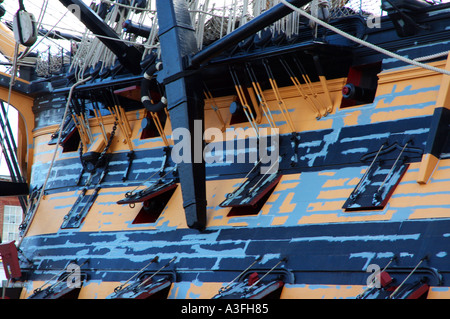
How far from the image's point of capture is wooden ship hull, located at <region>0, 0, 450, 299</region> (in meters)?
9.13

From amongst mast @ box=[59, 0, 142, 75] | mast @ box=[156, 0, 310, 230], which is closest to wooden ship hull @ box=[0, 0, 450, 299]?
mast @ box=[156, 0, 310, 230]

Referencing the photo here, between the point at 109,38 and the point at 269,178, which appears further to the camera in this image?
the point at 109,38

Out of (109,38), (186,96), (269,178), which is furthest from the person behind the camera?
(109,38)

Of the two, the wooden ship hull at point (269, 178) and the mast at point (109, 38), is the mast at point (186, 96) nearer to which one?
the wooden ship hull at point (269, 178)

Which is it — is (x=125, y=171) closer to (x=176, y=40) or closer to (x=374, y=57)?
(x=176, y=40)

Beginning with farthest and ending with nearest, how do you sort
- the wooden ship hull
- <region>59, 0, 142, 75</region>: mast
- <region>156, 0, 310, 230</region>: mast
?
<region>59, 0, 142, 75</region>: mast
<region>156, 0, 310, 230</region>: mast
the wooden ship hull

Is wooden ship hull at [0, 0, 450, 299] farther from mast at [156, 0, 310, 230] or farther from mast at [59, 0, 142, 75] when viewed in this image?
mast at [59, 0, 142, 75]

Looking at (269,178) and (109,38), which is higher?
(109,38)

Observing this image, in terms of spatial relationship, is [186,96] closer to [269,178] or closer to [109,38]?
[269,178]

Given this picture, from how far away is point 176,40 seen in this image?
11.4 m

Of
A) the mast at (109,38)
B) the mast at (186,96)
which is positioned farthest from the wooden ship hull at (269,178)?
the mast at (109,38)

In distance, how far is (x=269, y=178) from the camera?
11109 mm

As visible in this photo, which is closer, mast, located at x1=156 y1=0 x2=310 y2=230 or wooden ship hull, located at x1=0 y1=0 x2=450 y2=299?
wooden ship hull, located at x1=0 y1=0 x2=450 y2=299

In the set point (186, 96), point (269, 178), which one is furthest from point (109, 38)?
point (269, 178)
